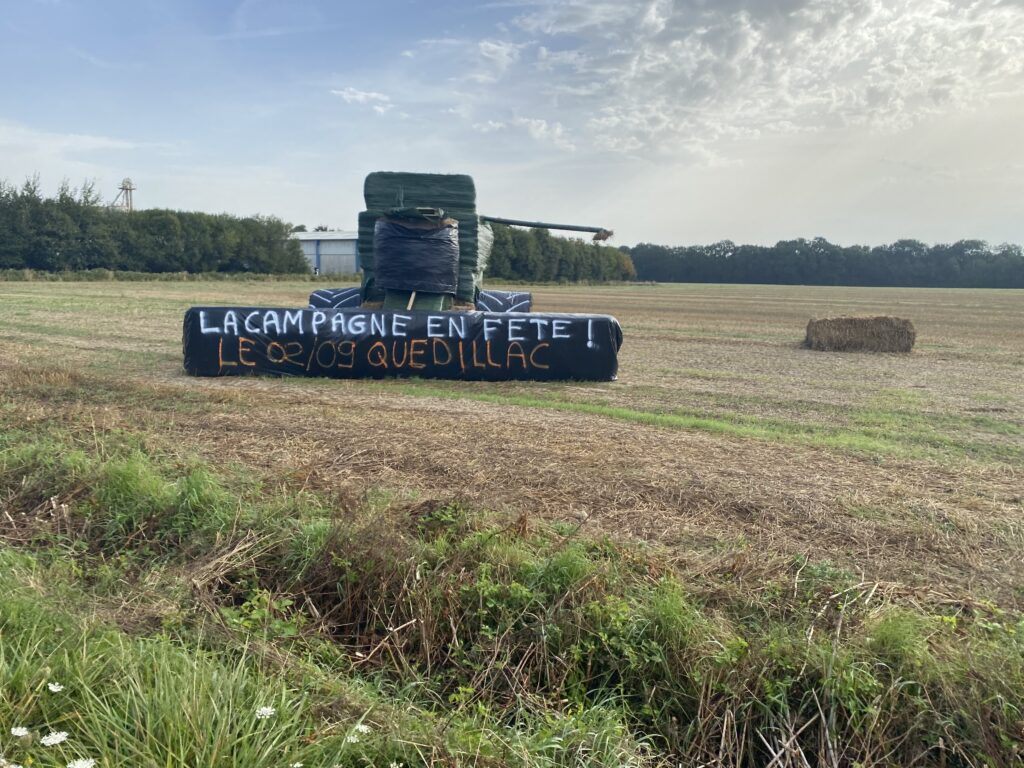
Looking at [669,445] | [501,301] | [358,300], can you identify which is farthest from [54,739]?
[501,301]

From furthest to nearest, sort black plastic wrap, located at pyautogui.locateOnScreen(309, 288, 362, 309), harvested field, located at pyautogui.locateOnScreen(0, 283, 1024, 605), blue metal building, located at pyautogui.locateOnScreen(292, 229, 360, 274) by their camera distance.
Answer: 1. blue metal building, located at pyautogui.locateOnScreen(292, 229, 360, 274)
2. black plastic wrap, located at pyautogui.locateOnScreen(309, 288, 362, 309)
3. harvested field, located at pyautogui.locateOnScreen(0, 283, 1024, 605)

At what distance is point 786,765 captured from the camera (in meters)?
2.70

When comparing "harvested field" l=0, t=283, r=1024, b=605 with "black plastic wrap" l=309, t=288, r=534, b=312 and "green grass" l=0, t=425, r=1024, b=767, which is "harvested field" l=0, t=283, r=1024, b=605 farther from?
"black plastic wrap" l=309, t=288, r=534, b=312

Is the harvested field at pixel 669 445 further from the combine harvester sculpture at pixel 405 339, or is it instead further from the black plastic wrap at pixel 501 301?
the black plastic wrap at pixel 501 301

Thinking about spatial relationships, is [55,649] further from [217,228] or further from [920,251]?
[920,251]

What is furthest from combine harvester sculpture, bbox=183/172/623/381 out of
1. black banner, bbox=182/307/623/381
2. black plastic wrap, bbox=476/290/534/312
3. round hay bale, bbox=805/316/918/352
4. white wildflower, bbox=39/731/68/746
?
white wildflower, bbox=39/731/68/746

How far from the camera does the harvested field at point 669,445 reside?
4.38 metres

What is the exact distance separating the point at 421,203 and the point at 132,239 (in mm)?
48412

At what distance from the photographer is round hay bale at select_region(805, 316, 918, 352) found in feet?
52.0

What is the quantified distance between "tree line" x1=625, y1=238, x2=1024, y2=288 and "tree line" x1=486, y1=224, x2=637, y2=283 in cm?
2517

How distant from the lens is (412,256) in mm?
11438

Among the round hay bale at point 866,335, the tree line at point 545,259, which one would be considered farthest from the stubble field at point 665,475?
the tree line at point 545,259

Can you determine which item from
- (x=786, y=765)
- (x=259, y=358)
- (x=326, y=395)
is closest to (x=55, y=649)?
(x=786, y=765)

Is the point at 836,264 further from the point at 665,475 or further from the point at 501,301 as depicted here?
the point at 665,475
